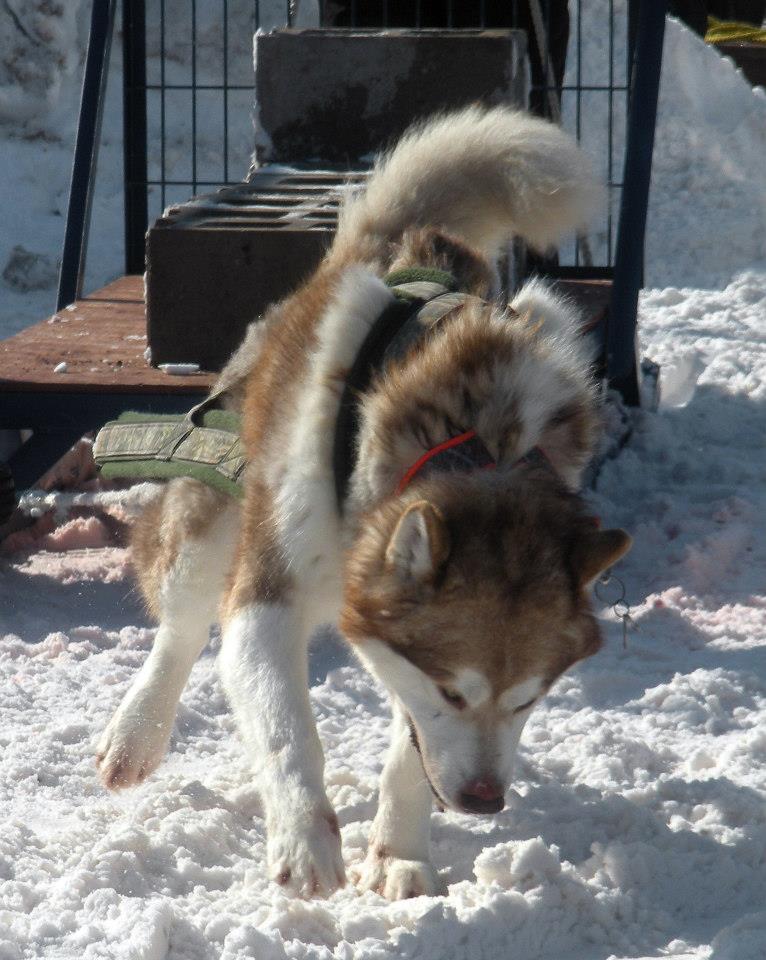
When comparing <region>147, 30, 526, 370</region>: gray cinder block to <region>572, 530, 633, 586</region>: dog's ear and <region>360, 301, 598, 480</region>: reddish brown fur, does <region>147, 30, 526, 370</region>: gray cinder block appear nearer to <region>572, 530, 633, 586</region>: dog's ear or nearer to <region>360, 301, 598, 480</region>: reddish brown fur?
<region>360, 301, 598, 480</region>: reddish brown fur

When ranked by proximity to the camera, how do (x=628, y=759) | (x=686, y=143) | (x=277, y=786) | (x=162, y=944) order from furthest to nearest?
(x=686, y=143) < (x=628, y=759) < (x=277, y=786) < (x=162, y=944)

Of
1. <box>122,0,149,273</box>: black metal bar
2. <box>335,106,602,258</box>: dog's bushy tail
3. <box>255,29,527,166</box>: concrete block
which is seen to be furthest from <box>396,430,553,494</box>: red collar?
<box>122,0,149,273</box>: black metal bar

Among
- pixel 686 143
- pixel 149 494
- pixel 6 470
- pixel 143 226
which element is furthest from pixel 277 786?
pixel 686 143

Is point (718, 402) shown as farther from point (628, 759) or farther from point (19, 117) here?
point (19, 117)

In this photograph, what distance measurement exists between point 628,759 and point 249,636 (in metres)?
0.96

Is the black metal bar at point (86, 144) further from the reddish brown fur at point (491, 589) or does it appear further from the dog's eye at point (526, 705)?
the dog's eye at point (526, 705)

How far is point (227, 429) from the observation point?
2.86 meters

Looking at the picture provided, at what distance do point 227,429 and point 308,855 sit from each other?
3.27 ft

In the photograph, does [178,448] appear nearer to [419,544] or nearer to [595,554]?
[419,544]

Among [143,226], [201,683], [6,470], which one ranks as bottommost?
[201,683]

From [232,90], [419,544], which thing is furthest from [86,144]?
[232,90]

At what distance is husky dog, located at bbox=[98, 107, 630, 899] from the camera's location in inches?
82.0

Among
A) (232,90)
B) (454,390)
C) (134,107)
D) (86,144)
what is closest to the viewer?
(454,390)

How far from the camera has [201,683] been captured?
341 cm
